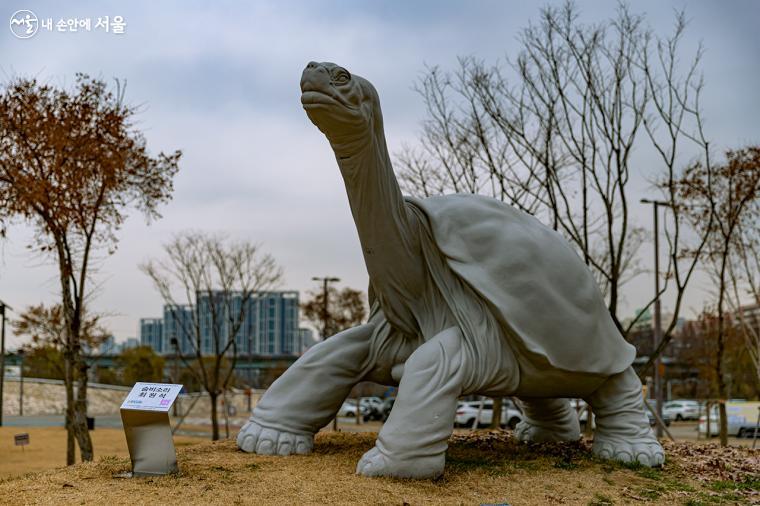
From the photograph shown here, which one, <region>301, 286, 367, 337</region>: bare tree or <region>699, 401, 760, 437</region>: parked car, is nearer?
<region>699, 401, 760, 437</region>: parked car

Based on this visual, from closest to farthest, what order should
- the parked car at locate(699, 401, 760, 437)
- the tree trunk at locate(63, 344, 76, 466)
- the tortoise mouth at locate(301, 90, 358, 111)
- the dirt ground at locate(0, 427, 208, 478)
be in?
the tortoise mouth at locate(301, 90, 358, 111) → the tree trunk at locate(63, 344, 76, 466) → the dirt ground at locate(0, 427, 208, 478) → the parked car at locate(699, 401, 760, 437)

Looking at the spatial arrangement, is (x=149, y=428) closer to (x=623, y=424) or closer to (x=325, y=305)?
(x=623, y=424)

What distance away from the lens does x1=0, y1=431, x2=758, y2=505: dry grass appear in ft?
14.9

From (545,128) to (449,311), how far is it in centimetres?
622

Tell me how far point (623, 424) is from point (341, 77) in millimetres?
3716

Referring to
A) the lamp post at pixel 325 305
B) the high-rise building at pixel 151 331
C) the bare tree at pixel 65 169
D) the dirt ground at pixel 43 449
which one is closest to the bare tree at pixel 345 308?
the lamp post at pixel 325 305

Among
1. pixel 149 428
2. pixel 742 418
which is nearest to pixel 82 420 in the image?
pixel 149 428

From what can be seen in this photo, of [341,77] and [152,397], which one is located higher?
[341,77]

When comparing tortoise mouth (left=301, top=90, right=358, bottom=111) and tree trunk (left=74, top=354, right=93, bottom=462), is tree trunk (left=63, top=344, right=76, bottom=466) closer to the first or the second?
tree trunk (left=74, top=354, right=93, bottom=462)

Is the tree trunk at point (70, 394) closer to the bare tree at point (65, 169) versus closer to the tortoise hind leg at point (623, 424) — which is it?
the bare tree at point (65, 169)

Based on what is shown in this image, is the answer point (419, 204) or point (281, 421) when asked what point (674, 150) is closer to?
point (419, 204)

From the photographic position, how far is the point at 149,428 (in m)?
5.06

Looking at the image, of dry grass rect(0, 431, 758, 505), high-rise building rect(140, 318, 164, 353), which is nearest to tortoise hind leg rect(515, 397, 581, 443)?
dry grass rect(0, 431, 758, 505)

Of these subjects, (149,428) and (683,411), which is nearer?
(149,428)
